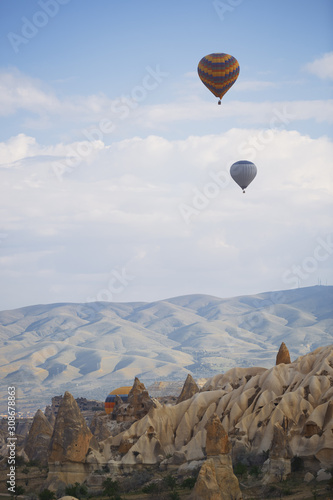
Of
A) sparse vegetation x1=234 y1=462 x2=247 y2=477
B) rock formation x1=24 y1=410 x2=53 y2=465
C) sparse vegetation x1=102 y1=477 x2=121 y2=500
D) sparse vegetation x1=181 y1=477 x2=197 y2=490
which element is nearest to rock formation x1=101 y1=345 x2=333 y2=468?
sparse vegetation x1=234 y1=462 x2=247 y2=477

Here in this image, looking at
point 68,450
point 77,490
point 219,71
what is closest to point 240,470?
point 77,490

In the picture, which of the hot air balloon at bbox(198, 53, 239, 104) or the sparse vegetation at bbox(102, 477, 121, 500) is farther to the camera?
the hot air balloon at bbox(198, 53, 239, 104)

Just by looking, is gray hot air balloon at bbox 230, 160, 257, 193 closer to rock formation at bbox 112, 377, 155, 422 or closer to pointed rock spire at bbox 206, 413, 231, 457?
rock formation at bbox 112, 377, 155, 422

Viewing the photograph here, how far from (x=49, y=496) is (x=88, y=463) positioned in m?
6.09

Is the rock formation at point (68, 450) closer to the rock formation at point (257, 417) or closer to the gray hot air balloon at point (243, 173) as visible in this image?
the rock formation at point (257, 417)

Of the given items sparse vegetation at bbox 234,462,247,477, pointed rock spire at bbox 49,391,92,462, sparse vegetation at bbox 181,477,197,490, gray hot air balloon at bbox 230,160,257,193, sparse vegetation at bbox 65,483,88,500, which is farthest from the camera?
gray hot air balloon at bbox 230,160,257,193

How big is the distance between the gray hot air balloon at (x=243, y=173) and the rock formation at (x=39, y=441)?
121ft

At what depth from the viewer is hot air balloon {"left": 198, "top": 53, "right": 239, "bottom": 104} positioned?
283 ft

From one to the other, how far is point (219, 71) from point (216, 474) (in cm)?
5103

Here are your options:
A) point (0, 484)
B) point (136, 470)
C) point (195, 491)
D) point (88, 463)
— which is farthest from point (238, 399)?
point (195, 491)

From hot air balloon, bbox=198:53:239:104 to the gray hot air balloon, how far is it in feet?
34.7

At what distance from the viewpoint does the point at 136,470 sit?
6581cm

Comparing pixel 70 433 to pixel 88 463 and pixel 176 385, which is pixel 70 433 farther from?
pixel 176 385

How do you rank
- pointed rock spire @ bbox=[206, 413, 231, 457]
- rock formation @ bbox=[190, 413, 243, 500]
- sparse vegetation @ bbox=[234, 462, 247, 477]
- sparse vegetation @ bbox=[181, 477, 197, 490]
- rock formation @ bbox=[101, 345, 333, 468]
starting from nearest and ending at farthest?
rock formation @ bbox=[190, 413, 243, 500] → pointed rock spire @ bbox=[206, 413, 231, 457] → sparse vegetation @ bbox=[181, 477, 197, 490] → sparse vegetation @ bbox=[234, 462, 247, 477] → rock formation @ bbox=[101, 345, 333, 468]
